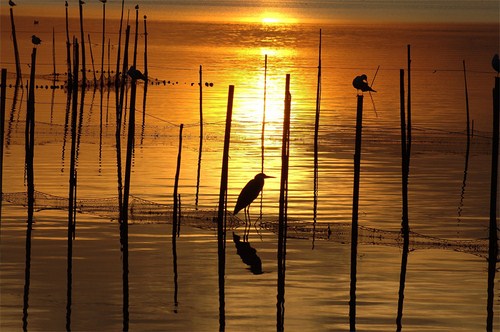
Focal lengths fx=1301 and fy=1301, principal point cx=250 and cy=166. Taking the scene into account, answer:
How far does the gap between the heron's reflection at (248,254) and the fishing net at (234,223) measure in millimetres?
796

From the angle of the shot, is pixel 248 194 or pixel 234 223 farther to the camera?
pixel 234 223

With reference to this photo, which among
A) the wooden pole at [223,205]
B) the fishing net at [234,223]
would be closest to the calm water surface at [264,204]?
the wooden pole at [223,205]

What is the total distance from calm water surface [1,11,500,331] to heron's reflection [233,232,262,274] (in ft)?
0.44

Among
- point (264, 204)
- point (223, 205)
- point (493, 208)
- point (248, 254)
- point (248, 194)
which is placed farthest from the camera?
point (264, 204)

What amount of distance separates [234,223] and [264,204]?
2.61 metres

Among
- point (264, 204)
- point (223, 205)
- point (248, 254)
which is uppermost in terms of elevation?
point (223, 205)

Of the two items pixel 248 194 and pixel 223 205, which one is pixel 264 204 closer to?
pixel 248 194

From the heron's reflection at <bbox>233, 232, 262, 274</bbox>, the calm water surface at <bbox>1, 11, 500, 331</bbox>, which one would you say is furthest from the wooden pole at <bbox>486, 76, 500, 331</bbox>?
the heron's reflection at <bbox>233, 232, 262, 274</bbox>

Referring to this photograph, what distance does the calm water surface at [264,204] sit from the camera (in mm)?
16594

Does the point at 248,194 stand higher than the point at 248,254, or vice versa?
the point at 248,194

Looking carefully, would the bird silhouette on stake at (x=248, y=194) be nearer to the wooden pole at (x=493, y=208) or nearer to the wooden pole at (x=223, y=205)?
the wooden pole at (x=223, y=205)

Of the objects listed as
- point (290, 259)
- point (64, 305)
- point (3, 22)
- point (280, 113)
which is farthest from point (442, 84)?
point (3, 22)

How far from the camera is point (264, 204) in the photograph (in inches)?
955

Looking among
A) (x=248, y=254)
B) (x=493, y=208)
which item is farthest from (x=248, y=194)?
(x=493, y=208)
